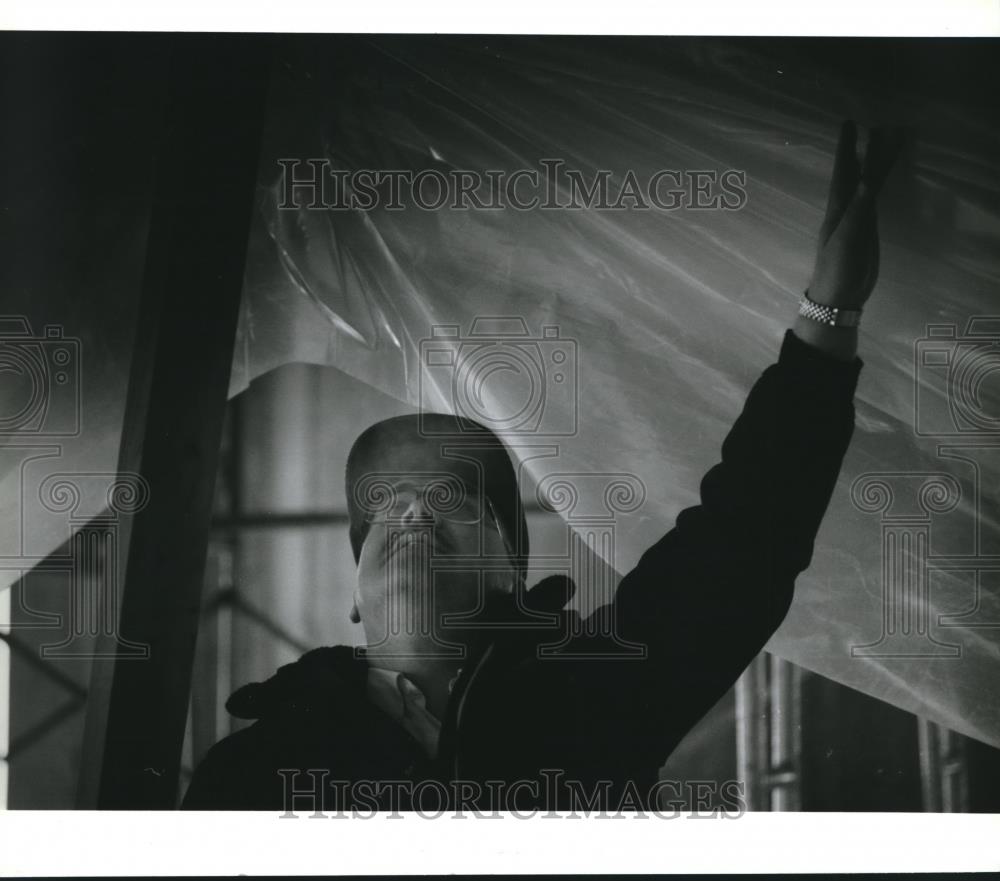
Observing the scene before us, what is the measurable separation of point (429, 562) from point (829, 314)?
39.7 inches

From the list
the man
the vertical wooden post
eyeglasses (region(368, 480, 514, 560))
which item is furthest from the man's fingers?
the vertical wooden post

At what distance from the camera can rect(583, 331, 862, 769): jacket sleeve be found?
188cm

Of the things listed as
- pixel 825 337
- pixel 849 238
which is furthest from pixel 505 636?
pixel 849 238

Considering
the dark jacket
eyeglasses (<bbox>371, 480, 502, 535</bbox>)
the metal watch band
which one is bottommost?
the dark jacket

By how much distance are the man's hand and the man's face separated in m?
0.81

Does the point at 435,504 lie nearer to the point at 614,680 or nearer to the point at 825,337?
the point at 614,680

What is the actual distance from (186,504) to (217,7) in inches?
42.7

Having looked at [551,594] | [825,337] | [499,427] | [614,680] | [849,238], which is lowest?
[614,680]

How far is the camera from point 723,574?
189 cm

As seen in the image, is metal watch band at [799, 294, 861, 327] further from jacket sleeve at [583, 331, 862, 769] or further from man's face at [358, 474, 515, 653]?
man's face at [358, 474, 515, 653]

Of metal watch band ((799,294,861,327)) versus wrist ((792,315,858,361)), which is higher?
metal watch band ((799,294,861,327))

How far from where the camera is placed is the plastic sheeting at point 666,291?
1900 mm

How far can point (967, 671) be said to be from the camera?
1907 millimetres

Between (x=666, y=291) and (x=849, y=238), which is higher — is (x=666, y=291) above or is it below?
below
